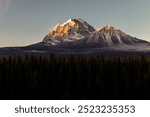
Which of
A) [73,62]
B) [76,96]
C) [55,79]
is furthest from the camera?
[73,62]

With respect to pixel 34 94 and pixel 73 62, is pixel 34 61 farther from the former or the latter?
pixel 34 94

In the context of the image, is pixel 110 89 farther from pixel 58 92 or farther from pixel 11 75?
pixel 11 75

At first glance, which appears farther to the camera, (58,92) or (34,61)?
(34,61)

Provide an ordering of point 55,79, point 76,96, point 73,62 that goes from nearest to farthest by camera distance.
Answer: point 76,96, point 55,79, point 73,62

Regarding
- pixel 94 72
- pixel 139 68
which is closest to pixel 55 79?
pixel 94 72

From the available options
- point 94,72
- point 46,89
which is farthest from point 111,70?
point 46,89

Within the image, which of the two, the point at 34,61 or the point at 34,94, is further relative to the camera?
the point at 34,61
